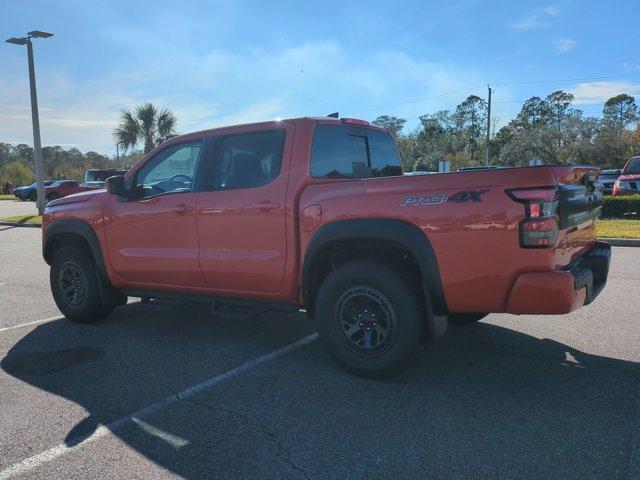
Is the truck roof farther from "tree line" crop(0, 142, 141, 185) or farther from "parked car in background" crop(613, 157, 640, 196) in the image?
"tree line" crop(0, 142, 141, 185)

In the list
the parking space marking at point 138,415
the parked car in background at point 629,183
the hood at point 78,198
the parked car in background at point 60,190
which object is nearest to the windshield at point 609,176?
the parked car in background at point 629,183

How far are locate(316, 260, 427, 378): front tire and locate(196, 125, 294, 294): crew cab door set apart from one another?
544mm

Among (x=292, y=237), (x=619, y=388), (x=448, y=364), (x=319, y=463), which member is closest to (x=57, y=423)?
(x=319, y=463)

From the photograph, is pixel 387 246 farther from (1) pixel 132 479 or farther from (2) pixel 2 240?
(2) pixel 2 240

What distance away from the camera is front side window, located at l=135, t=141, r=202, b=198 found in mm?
4781

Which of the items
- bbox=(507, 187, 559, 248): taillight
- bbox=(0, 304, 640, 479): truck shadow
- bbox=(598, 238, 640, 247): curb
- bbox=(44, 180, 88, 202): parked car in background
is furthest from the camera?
bbox=(44, 180, 88, 202): parked car in background

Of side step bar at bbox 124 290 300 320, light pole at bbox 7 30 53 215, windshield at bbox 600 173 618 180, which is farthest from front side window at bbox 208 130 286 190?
windshield at bbox 600 173 618 180

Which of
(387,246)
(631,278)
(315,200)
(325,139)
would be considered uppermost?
(325,139)

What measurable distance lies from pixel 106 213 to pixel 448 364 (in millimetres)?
3630

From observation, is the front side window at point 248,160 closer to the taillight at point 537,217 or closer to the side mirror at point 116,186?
the side mirror at point 116,186

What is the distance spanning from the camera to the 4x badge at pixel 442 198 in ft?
10.7

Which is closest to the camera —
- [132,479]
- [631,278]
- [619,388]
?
[132,479]

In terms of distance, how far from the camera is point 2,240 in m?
14.2

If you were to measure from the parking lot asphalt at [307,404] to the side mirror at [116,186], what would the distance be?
1.44 m
